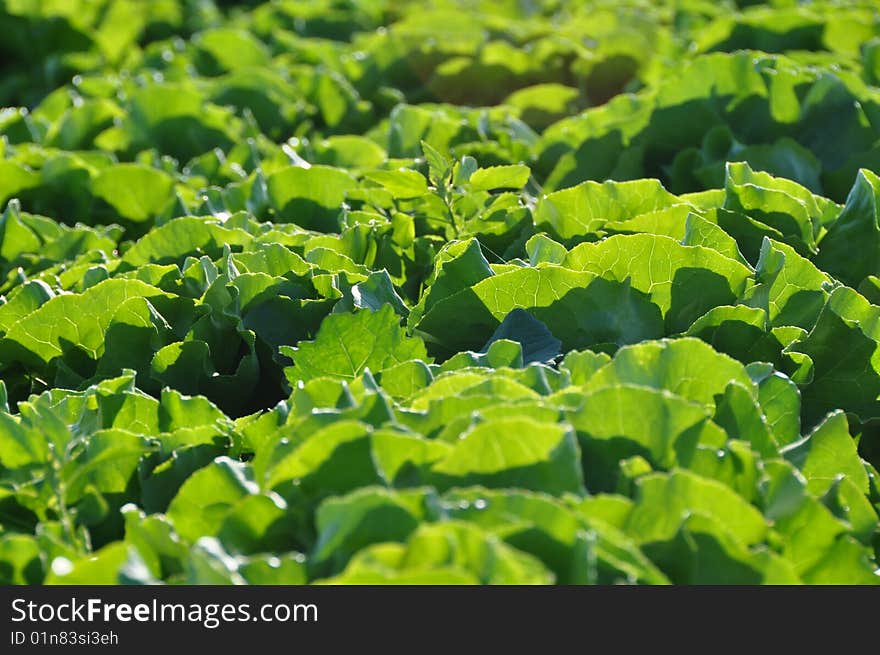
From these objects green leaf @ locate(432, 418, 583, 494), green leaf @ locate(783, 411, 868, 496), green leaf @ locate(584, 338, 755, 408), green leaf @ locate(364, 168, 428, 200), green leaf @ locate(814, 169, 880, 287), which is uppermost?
green leaf @ locate(364, 168, 428, 200)

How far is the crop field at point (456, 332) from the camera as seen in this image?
1946mm

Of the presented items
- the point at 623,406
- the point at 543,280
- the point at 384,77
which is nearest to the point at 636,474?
the point at 623,406

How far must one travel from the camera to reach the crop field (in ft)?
6.39

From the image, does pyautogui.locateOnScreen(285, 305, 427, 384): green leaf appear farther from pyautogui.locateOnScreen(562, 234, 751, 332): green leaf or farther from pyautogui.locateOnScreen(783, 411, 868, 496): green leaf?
pyautogui.locateOnScreen(783, 411, 868, 496): green leaf

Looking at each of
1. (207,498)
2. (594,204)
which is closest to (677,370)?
(207,498)

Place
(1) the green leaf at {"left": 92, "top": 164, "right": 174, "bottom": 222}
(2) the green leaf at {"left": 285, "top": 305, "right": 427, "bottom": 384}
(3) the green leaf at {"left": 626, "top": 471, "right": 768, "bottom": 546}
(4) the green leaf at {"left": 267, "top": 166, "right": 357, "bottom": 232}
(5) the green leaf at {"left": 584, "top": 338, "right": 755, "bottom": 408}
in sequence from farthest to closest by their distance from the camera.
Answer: (1) the green leaf at {"left": 92, "top": 164, "right": 174, "bottom": 222}
(4) the green leaf at {"left": 267, "top": 166, "right": 357, "bottom": 232}
(2) the green leaf at {"left": 285, "top": 305, "right": 427, "bottom": 384}
(5) the green leaf at {"left": 584, "top": 338, "right": 755, "bottom": 408}
(3) the green leaf at {"left": 626, "top": 471, "right": 768, "bottom": 546}

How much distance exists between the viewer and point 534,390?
2.28 m

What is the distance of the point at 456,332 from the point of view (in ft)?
9.20

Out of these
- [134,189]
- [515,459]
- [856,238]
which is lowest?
[515,459]

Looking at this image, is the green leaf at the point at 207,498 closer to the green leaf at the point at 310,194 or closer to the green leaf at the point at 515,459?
the green leaf at the point at 515,459

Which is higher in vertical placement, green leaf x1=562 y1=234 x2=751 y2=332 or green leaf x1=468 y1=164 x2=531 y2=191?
green leaf x1=468 y1=164 x2=531 y2=191

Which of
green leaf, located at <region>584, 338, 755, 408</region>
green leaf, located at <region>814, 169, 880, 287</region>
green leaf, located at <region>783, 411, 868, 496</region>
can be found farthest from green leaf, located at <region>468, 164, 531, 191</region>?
green leaf, located at <region>783, 411, 868, 496</region>

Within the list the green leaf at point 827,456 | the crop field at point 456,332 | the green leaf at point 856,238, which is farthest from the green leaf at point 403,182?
the green leaf at point 827,456

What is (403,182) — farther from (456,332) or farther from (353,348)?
(353,348)
